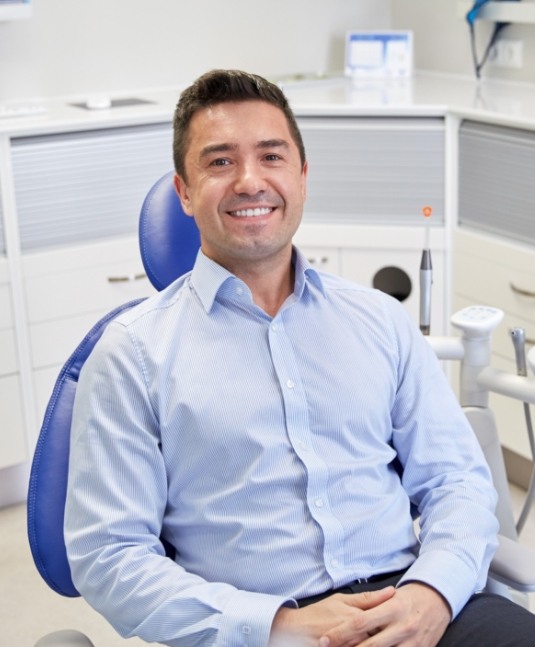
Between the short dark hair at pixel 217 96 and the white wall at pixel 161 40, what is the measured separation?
1.83m

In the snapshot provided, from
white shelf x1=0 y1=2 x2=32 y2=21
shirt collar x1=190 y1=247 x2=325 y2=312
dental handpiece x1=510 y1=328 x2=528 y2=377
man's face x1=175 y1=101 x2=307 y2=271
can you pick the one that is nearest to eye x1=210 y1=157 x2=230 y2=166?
man's face x1=175 y1=101 x2=307 y2=271

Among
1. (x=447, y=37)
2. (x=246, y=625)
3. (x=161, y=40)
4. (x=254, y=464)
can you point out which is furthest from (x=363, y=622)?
(x=447, y=37)

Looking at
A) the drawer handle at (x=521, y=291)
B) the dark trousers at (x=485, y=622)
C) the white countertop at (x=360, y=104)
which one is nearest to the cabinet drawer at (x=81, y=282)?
the white countertop at (x=360, y=104)

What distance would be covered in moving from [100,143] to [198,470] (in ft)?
5.21

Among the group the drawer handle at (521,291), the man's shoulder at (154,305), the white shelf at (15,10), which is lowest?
the drawer handle at (521,291)

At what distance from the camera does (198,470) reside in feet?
4.90

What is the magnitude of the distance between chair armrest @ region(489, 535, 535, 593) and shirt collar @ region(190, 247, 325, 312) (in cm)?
47

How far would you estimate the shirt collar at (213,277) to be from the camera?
1559mm

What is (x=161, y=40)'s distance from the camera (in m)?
3.52

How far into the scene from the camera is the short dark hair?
158 centimetres

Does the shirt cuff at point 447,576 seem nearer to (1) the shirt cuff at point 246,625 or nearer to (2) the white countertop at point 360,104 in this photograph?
(1) the shirt cuff at point 246,625

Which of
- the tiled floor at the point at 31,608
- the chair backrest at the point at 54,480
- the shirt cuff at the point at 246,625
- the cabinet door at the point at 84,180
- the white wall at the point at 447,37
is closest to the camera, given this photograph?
the shirt cuff at the point at 246,625

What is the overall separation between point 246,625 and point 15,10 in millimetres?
2198

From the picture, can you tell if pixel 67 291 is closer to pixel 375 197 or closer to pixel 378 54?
pixel 375 197
